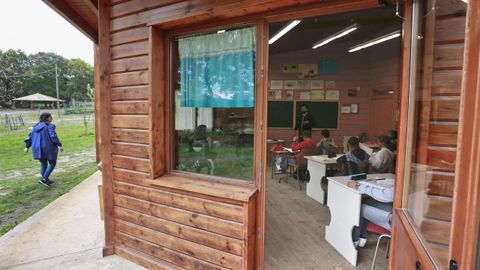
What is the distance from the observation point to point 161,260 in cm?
249

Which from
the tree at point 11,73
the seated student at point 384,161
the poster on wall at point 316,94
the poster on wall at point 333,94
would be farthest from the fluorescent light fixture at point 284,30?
the tree at point 11,73

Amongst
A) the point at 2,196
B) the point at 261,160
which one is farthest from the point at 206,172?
the point at 2,196

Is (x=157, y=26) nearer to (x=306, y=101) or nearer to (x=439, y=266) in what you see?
(x=439, y=266)

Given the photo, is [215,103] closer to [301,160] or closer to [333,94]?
[301,160]

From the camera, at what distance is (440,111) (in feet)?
4.34

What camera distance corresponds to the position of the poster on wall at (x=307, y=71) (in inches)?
292

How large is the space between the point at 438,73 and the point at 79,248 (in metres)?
3.66

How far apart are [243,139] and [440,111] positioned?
54.6 inches

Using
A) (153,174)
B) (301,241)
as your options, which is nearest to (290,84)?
(301,241)

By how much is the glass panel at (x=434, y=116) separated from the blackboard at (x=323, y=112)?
5.99 meters

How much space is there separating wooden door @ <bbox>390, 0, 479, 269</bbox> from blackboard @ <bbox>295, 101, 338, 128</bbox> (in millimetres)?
5950

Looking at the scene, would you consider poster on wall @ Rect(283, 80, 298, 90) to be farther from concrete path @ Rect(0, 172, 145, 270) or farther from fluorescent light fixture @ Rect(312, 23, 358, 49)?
concrete path @ Rect(0, 172, 145, 270)

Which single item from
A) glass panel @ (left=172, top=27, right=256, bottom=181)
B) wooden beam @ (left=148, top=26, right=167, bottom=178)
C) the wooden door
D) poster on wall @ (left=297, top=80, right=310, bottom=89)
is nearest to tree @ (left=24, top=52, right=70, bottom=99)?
poster on wall @ (left=297, top=80, right=310, bottom=89)

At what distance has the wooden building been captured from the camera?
0.87 metres
